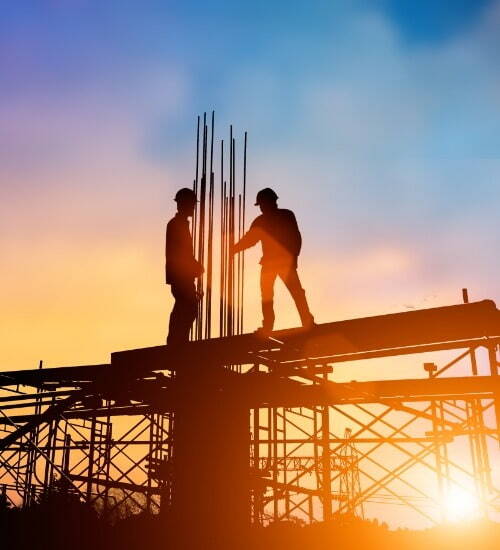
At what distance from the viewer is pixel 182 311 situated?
8641 millimetres

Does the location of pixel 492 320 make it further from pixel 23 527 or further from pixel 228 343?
pixel 23 527

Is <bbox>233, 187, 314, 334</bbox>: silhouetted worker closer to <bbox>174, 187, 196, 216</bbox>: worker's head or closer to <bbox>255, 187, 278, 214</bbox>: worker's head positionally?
<bbox>255, 187, 278, 214</bbox>: worker's head

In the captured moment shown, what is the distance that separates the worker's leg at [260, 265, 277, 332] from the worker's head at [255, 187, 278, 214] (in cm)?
82

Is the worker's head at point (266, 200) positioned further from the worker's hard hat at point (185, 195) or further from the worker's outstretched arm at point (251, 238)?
the worker's hard hat at point (185, 195)

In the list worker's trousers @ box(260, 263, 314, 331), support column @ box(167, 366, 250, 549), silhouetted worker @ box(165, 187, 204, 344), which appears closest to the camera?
worker's trousers @ box(260, 263, 314, 331)

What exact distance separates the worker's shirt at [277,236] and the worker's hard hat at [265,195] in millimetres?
188

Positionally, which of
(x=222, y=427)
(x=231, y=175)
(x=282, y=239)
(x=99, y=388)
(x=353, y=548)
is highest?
(x=231, y=175)

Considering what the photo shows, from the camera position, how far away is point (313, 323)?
8375 millimetres

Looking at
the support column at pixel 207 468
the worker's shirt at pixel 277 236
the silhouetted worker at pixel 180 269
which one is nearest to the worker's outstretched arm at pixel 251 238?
the worker's shirt at pixel 277 236

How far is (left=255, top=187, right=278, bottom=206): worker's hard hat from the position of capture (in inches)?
327

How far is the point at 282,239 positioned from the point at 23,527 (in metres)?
8.51

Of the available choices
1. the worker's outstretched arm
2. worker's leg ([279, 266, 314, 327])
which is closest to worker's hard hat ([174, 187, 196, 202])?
the worker's outstretched arm

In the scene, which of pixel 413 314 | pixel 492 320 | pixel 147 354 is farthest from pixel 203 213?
pixel 492 320

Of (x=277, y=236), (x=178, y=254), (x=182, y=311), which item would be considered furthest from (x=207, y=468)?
(x=277, y=236)
